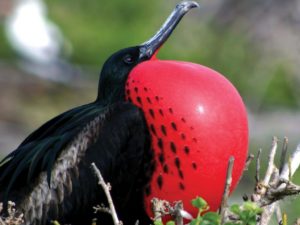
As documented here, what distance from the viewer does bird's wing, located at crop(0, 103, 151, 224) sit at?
5211mm

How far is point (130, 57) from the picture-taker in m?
5.55

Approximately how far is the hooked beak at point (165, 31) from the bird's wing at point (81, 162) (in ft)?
1.06

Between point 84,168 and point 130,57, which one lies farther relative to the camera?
point 130,57

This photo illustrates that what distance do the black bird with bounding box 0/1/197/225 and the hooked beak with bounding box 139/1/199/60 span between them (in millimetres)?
234

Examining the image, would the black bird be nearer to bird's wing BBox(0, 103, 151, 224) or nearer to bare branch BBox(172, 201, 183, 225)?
bird's wing BBox(0, 103, 151, 224)

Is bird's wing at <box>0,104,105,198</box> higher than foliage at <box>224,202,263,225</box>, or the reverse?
bird's wing at <box>0,104,105,198</box>

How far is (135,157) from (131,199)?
0.16m

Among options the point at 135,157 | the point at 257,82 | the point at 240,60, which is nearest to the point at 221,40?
the point at 240,60

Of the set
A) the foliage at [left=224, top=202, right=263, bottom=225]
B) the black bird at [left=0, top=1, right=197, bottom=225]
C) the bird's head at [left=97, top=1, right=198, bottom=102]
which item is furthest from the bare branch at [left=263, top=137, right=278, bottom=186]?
the bird's head at [left=97, top=1, right=198, bottom=102]

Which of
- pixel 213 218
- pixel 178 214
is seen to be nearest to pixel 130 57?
pixel 178 214

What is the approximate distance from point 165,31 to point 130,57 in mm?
175

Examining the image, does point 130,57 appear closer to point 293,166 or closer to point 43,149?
point 43,149

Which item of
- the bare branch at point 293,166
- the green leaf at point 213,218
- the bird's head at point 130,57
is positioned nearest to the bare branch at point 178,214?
the green leaf at point 213,218

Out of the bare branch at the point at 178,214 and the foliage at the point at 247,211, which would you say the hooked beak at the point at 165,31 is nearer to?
the bare branch at the point at 178,214
